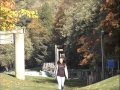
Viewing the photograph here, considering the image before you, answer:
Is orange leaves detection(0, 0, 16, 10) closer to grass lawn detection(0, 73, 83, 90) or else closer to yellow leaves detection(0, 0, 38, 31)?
yellow leaves detection(0, 0, 38, 31)

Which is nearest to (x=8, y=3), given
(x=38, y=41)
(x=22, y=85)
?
(x=22, y=85)

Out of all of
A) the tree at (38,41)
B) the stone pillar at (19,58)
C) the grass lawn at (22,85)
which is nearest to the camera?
the grass lawn at (22,85)

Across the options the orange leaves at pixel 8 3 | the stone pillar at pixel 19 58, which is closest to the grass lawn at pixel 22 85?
the stone pillar at pixel 19 58

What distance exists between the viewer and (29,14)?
1903 cm

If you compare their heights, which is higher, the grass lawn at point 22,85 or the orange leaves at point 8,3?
the orange leaves at point 8,3

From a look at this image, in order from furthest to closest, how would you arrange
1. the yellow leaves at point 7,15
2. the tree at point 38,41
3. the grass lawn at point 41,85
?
the tree at point 38,41
the grass lawn at point 41,85
the yellow leaves at point 7,15

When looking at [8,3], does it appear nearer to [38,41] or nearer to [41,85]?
[41,85]

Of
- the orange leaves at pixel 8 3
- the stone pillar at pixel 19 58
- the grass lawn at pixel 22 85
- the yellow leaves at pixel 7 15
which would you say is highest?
the orange leaves at pixel 8 3

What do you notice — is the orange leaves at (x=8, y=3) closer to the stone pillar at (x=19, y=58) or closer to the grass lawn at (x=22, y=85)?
the grass lawn at (x=22, y=85)

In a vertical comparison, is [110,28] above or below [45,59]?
above

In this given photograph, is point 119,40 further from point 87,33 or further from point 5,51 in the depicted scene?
point 5,51

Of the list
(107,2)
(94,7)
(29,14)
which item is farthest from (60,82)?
(94,7)

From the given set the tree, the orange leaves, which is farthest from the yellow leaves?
the tree

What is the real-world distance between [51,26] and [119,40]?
62.8 metres
